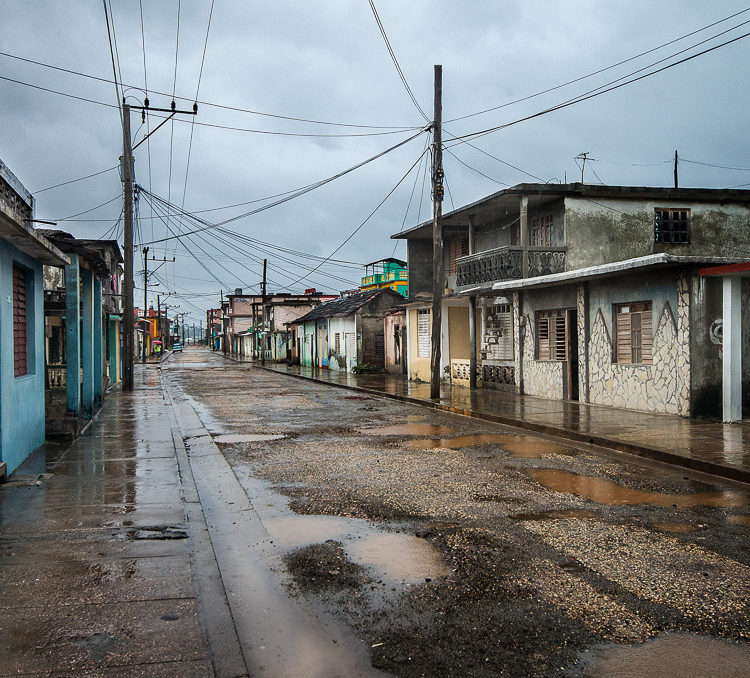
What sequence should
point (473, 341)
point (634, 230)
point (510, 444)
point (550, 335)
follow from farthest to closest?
point (473, 341) → point (634, 230) → point (550, 335) → point (510, 444)

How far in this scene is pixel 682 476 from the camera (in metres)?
8.29

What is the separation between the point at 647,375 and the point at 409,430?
19.2 ft

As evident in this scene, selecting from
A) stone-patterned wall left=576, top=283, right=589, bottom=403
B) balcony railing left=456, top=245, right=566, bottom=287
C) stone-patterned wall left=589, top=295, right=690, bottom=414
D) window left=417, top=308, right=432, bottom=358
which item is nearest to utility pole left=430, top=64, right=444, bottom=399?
balcony railing left=456, top=245, right=566, bottom=287

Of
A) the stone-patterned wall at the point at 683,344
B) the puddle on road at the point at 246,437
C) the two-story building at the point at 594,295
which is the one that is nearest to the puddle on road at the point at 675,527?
the puddle on road at the point at 246,437

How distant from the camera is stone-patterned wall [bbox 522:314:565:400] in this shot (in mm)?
17844

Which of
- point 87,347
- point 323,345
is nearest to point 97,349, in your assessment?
point 87,347

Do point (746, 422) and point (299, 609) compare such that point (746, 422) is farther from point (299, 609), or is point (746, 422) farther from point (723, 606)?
point (299, 609)

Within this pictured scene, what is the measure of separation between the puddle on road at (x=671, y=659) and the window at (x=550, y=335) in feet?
48.5

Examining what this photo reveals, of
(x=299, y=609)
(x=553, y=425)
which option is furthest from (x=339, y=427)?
(x=299, y=609)

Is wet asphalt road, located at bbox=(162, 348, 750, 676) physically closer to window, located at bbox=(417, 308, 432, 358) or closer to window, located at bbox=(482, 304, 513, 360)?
window, located at bbox=(482, 304, 513, 360)

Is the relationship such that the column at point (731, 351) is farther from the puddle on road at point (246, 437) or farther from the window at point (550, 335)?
the puddle on road at point (246, 437)

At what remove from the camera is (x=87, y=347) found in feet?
49.6

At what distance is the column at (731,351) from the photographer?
1238 cm

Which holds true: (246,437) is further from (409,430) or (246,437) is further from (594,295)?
(594,295)
